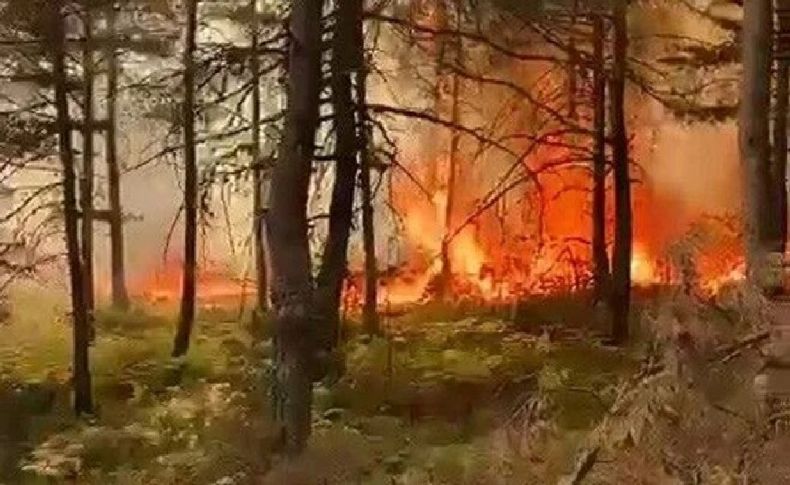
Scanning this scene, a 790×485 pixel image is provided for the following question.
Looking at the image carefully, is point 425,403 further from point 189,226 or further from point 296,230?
point 189,226

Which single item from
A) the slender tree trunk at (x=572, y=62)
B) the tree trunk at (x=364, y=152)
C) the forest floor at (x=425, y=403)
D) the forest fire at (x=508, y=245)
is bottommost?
the forest floor at (x=425, y=403)

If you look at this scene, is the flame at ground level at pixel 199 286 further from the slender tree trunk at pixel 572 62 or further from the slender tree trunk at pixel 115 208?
the slender tree trunk at pixel 572 62

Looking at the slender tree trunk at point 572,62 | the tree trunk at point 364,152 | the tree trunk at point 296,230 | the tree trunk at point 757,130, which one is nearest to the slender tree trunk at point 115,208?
the tree trunk at point 364,152

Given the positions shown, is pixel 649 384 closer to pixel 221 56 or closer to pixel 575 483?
pixel 575 483

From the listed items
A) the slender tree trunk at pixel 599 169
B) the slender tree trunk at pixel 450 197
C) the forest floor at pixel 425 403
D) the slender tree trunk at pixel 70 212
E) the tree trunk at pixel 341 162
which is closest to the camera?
the forest floor at pixel 425 403

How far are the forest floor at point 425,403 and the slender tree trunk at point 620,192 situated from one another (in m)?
0.61

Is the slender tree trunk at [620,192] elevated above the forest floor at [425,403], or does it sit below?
above

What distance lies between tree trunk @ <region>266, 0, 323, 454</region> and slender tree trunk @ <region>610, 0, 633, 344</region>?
26.7 ft

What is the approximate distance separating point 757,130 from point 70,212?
29.1 feet

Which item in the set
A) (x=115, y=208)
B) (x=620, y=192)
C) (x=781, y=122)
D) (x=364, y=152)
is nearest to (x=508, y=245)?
(x=620, y=192)

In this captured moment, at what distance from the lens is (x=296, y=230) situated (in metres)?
9.11

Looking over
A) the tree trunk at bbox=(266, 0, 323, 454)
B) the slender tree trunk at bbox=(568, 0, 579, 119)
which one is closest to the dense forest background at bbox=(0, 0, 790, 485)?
the tree trunk at bbox=(266, 0, 323, 454)

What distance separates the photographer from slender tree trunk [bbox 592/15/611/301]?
1711 centimetres

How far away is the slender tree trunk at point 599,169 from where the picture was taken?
17.1m
